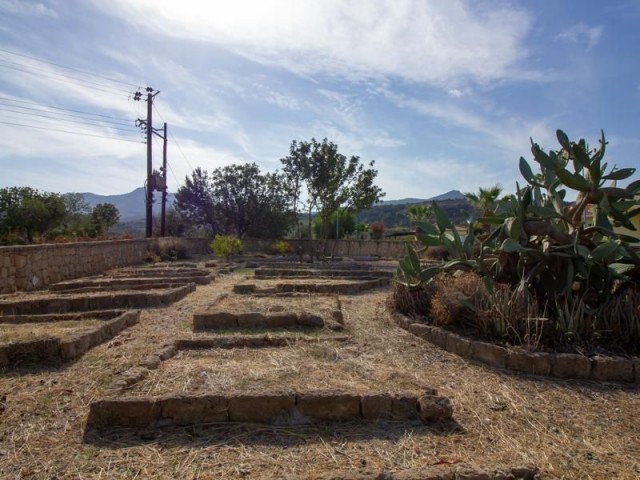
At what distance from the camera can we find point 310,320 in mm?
5875

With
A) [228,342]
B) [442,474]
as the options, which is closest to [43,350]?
[228,342]

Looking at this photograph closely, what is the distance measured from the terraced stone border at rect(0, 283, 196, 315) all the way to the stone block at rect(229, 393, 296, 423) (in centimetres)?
507

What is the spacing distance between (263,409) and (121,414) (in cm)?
97

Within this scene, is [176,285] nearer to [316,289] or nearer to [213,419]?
[316,289]

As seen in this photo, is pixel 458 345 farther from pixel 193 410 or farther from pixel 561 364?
pixel 193 410

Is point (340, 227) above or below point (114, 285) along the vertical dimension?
above

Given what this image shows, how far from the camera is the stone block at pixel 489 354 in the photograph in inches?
178

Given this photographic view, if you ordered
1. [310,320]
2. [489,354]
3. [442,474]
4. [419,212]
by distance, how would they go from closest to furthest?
[442,474] → [489,354] → [310,320] → [419,212]

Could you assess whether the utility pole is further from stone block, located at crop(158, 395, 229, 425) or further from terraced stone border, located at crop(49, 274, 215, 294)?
stone block, located at crop(158, 395, 229, 425)

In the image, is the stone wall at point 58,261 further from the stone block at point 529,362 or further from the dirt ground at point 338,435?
the stone block at point 529,362

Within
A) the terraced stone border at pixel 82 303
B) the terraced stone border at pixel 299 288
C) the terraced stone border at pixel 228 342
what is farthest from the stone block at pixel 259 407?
the terraced stone border at pixel 299 288

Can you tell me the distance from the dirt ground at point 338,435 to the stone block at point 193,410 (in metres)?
0.07

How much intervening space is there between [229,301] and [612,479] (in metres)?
6.11

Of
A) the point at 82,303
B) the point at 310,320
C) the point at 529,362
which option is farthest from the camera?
the point at 82,303
